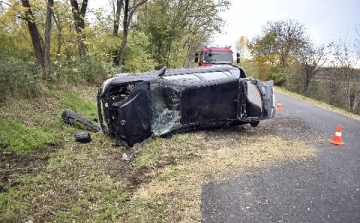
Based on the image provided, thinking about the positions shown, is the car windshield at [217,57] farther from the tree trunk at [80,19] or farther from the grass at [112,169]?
the grass at [112,169]

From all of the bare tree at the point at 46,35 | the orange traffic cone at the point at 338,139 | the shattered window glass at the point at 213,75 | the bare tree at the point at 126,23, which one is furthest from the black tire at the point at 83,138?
the bare tree at the point at 126,23

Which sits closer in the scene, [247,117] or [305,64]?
[247,117]

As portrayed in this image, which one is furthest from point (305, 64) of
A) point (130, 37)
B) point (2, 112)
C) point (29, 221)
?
point (29, 221)

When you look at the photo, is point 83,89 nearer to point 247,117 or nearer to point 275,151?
point 247,117

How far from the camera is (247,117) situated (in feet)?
26.2

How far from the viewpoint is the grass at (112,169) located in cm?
412

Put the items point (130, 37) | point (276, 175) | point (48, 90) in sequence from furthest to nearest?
point (130, 37)
point (48, 90)
point (276, 175)

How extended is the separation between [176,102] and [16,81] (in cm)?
481

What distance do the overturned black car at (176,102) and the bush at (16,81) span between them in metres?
3.08

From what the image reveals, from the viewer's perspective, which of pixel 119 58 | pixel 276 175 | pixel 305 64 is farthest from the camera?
pixel 305 64

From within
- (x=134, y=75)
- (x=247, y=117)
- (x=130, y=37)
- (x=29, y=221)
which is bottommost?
(x=29, y=221)

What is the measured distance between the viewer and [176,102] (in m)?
7.25

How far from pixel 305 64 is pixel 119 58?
622 inches

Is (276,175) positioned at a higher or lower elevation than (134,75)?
lower
